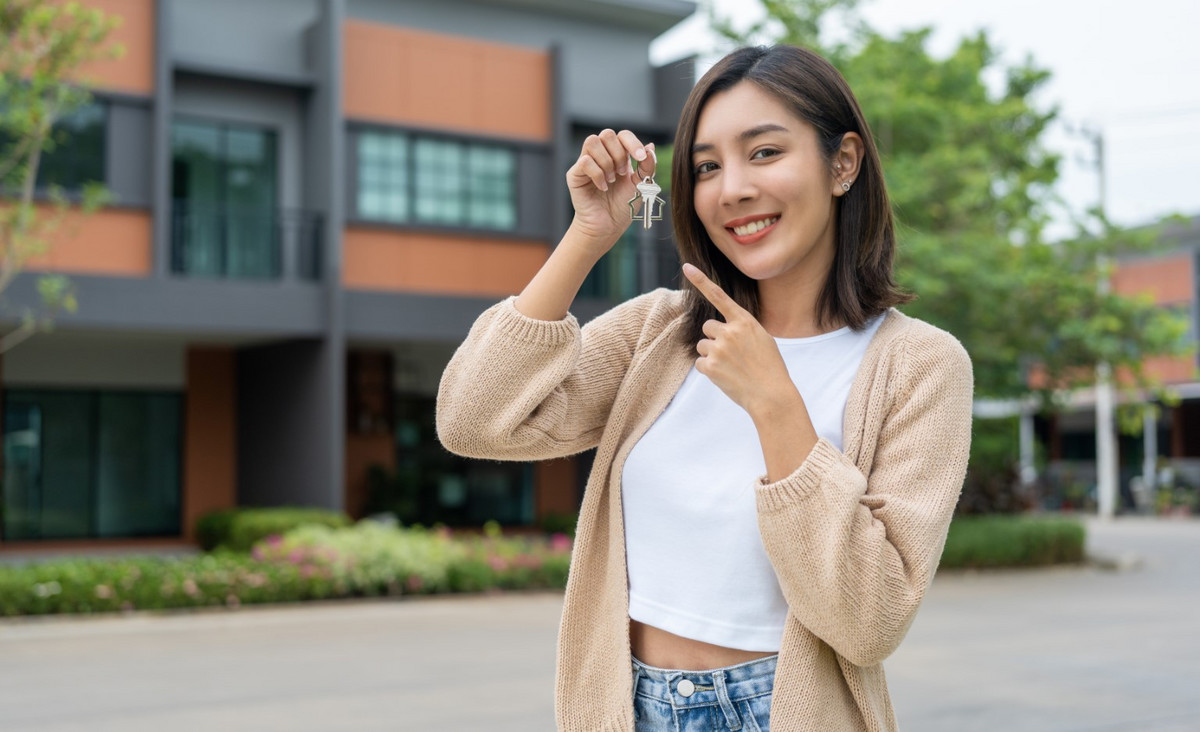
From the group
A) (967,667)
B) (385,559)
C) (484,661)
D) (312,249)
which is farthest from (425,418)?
(967,667)

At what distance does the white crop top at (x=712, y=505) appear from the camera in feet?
5.75

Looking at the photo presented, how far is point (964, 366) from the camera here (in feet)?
5.79

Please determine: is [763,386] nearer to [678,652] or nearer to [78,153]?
[678,652]

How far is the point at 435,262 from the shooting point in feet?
54.5

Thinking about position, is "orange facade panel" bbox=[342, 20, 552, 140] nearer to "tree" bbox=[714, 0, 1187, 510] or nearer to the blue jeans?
"tree" bbox=[714, 0, 1187, 510]

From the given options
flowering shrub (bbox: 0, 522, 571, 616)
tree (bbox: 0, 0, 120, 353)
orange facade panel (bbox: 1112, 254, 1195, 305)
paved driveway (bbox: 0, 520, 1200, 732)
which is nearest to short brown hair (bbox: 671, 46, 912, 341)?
paved driveway (bbox: 0, 520, 1200, 732)

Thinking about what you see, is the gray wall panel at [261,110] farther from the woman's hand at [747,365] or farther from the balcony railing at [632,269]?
the woman's hand at [747,365]

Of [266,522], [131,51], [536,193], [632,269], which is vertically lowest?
[266,522]

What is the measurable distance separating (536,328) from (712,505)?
0.38 meters

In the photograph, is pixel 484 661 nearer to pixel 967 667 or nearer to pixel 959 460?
pixel 967 667

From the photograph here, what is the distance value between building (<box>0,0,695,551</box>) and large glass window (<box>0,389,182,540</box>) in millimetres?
32

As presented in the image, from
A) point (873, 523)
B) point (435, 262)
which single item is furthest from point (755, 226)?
point (435, 262)

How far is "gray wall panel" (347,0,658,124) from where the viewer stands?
58.3 feet

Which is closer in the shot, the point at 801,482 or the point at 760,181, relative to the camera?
the point at 801,482
